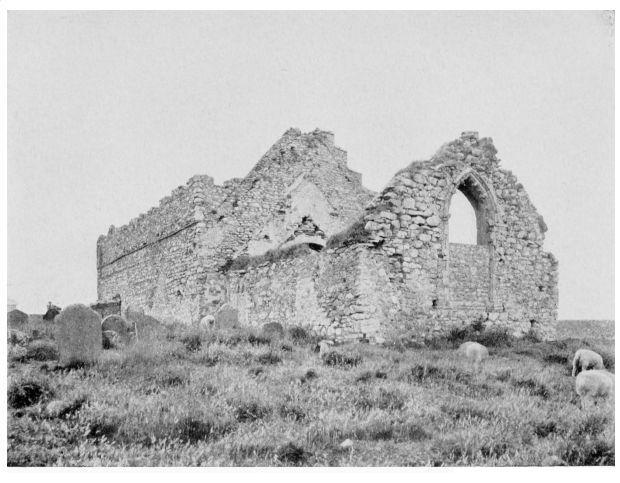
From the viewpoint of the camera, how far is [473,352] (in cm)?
1241

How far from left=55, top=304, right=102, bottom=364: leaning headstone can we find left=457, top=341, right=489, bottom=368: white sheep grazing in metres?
7.08

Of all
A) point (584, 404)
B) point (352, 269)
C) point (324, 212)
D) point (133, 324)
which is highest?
point (324, 212)

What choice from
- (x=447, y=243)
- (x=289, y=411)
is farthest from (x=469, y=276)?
(x=289, y=411)

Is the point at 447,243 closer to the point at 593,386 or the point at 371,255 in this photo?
the point at 371,255

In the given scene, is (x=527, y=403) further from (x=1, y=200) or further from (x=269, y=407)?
(x=1, y=200)

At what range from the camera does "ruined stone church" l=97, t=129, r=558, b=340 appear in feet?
45.1

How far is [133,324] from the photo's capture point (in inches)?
550

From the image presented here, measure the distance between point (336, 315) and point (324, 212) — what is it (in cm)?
904

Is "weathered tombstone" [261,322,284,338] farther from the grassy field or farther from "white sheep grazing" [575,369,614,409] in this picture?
"white sheep grazing" [575,369,614,409]

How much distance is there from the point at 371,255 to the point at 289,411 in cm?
620

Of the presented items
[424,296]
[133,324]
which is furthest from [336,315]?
[133,324]

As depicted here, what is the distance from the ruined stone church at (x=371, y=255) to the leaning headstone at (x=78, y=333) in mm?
5332

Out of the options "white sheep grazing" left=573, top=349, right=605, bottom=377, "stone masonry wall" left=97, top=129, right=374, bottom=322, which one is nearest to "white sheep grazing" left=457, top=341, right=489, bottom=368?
"white sheep grazing" left=573, top=349, right=605, bottom=377

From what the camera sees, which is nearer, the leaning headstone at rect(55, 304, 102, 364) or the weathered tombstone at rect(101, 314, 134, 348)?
the leaning headstone at rect(55, 304, 102, 364)
